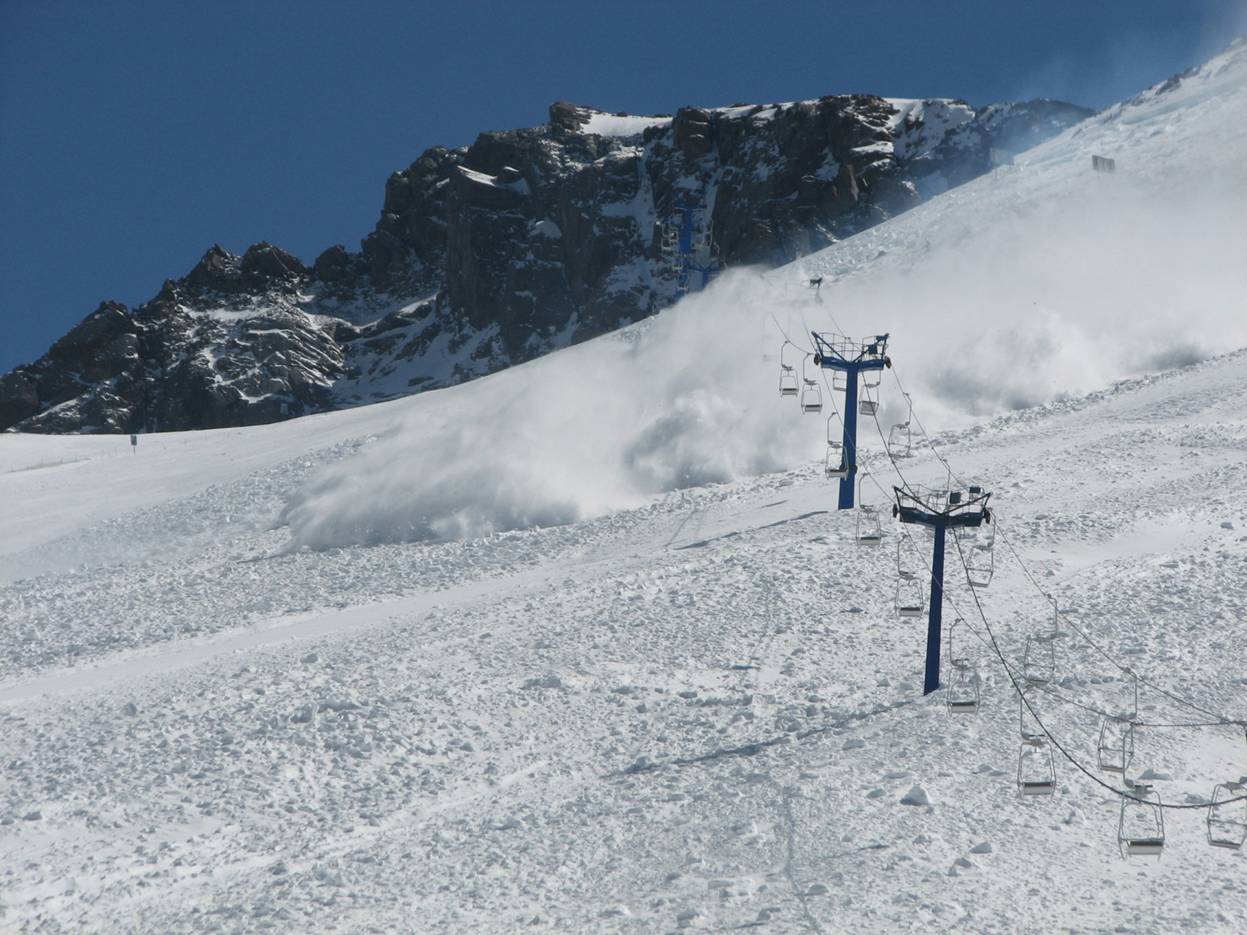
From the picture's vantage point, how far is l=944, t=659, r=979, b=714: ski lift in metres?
18.4

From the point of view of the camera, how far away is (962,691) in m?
20.6

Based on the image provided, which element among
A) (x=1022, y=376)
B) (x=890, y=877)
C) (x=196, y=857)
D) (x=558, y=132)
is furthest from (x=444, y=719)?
(x=558, y=132)

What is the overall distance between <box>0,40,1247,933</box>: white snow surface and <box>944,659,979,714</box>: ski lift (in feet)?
1.23

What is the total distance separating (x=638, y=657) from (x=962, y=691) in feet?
18.2

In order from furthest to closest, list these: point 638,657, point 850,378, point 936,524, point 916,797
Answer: point 850,378, point 638,657, point 936,524, point 916,797

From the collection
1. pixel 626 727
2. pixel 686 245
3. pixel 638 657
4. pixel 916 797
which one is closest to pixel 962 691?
pixel 916 797

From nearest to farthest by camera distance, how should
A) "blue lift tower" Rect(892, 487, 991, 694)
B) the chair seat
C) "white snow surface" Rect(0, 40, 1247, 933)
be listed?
the chair seat < "white snow surface" Rect(0, 40, 1247, 933) < "blue lift tower" Rect(892, 487, 991, 694)

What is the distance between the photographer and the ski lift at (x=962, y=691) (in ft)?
60.5

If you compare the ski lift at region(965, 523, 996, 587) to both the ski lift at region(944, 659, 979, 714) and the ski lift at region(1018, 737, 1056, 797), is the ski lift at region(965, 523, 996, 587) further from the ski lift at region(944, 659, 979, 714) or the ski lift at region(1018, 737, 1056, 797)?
the ski lift at region(1018, 737, 1056, 797)

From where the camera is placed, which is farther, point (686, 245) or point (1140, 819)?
point (686, 245)

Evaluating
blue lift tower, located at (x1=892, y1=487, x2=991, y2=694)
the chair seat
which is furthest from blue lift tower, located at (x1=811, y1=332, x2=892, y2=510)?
the chair seat

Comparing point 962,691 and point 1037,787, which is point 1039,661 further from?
point 1037,787

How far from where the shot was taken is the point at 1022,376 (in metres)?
43.3

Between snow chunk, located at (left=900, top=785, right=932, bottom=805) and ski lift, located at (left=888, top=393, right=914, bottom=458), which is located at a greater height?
ski lift, located at (left=888, top=393, right=914, bottom=458)
